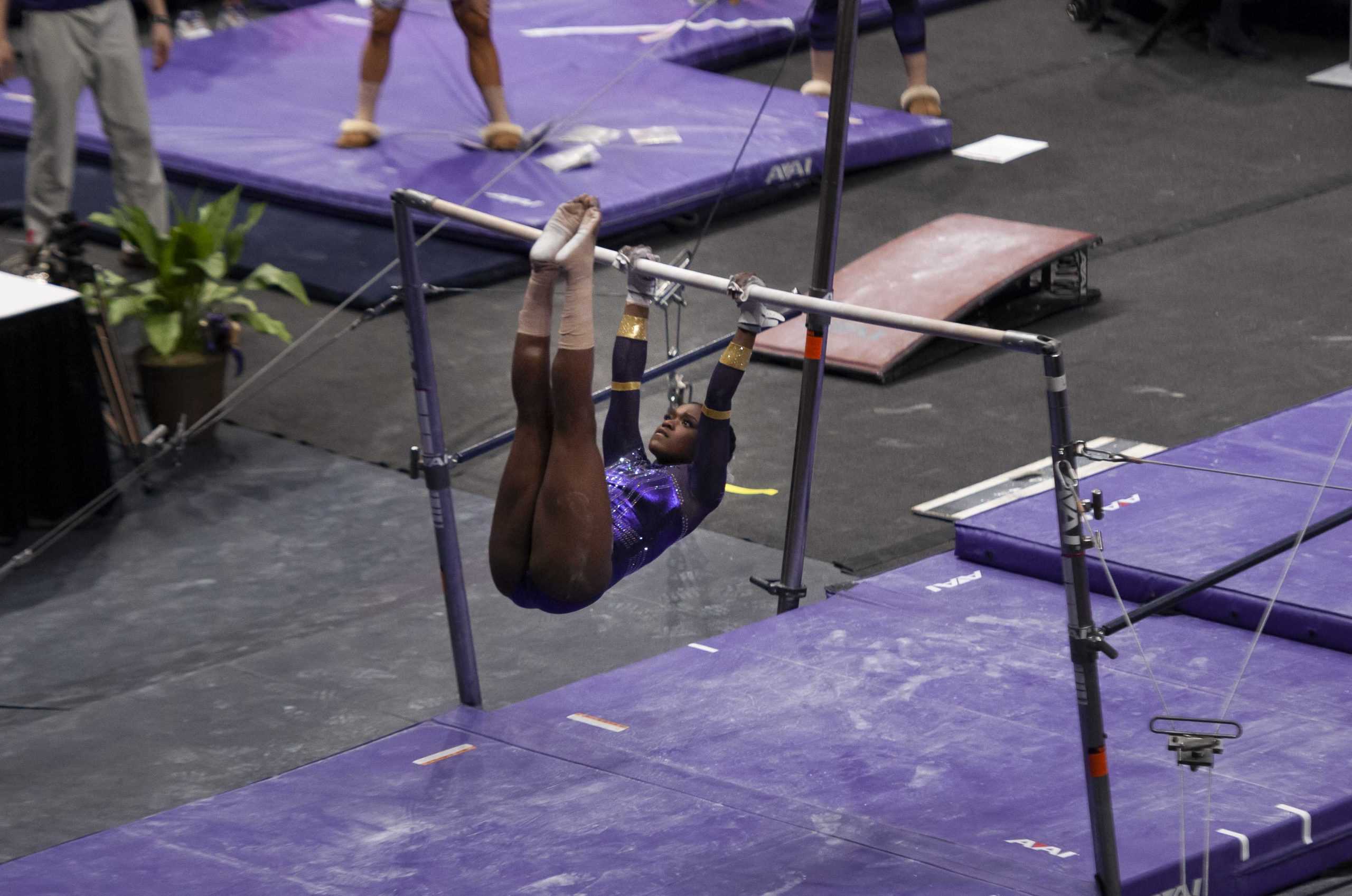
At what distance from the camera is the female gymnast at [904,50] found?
889cm

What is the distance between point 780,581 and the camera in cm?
514

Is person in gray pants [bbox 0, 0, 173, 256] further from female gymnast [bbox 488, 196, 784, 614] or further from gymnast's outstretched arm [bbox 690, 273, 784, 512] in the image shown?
gymnast's outstretched arm [bbox 690, 273, 784, 512]

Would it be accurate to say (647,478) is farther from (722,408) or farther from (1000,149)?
(1000,149)

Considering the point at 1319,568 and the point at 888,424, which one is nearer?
the point at 1319,568

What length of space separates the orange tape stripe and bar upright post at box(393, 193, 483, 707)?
101cm

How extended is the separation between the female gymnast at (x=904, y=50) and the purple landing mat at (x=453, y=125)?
144mm

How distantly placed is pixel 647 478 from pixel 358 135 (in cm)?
467

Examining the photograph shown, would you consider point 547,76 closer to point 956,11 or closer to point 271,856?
point 956,11

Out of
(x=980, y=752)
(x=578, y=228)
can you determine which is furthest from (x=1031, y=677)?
(x=578, y=228)

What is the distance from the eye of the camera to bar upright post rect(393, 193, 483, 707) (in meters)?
4.38

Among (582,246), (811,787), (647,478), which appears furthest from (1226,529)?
(582,246)

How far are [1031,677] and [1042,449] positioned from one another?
186cm


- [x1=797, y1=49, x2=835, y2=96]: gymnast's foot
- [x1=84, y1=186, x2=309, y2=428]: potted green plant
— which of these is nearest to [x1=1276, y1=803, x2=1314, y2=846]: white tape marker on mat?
[x1=84, y1=186, x2=309, y2=428]: potted green plant

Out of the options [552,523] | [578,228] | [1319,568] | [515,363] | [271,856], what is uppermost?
[578,228]
